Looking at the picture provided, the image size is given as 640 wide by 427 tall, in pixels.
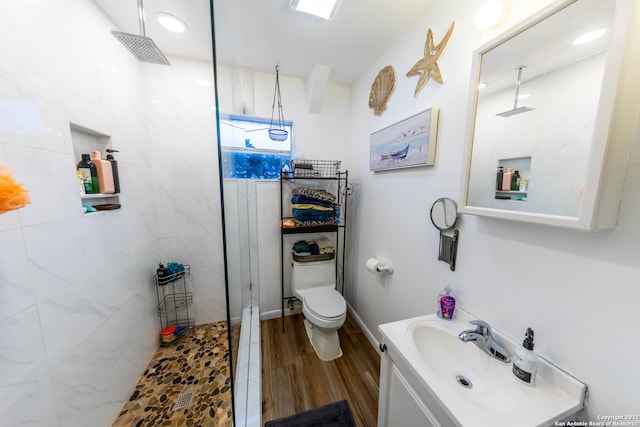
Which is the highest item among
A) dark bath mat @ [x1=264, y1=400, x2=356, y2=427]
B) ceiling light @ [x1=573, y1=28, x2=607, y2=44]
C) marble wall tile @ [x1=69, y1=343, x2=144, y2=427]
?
ceiling light @ [x1=573, y1=28, x2=607, y2=44]

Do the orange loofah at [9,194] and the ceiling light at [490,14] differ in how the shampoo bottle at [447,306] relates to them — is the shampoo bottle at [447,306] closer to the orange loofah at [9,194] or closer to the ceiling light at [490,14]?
the ceiling light at [490,14]

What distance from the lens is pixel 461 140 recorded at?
3.50ft

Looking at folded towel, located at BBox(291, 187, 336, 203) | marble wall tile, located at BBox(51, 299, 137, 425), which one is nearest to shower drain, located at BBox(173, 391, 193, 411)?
marble wall tile, located at BBox(51, 299, 137, 425)

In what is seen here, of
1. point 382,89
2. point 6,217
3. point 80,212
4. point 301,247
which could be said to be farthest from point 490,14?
point 80,212

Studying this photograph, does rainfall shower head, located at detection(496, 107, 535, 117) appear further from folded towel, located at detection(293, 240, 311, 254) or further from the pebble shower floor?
the pebble shower floor

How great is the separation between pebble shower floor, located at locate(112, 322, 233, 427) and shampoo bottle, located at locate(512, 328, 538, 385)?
1.55 metres

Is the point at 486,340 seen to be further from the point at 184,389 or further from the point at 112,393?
the point at 112,393

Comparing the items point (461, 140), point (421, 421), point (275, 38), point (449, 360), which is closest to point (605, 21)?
point (461, 140)

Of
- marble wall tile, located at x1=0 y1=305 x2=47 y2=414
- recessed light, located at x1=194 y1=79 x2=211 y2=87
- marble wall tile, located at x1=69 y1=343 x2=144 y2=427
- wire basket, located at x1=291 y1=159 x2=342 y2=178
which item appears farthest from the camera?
wire basket, located at x1=291 y1=159 x2=342 y2=178

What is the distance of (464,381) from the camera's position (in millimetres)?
882

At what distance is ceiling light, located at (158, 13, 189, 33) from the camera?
131 centimetres

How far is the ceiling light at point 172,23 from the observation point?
4.29ft

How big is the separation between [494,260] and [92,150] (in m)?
2.26

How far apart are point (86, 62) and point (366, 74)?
75.4 inches
